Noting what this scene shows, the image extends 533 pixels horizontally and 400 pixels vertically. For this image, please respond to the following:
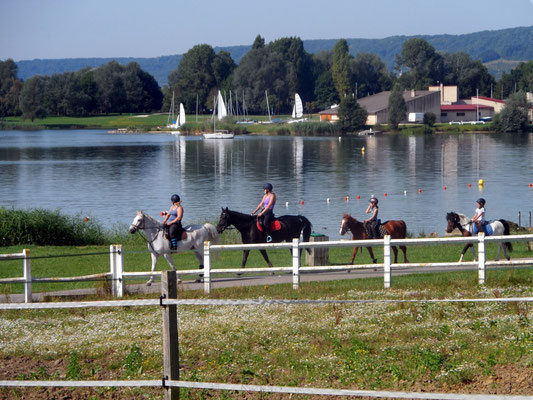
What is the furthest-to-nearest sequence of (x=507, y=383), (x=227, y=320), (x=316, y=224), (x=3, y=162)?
(x=3, y=162), (x=316, y=224), (x=227, y=320), (x=507, y=383)

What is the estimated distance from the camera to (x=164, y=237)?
826 inches

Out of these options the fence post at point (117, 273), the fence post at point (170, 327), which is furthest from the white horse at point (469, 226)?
the fence post at point (170, 327)

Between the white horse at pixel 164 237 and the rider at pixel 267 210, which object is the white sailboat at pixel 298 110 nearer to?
the rider at pixel 267 210

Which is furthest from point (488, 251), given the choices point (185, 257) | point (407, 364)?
point (407, 364)

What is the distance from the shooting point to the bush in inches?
1202

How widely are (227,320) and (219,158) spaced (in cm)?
9079

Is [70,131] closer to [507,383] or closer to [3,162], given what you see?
[3,162]

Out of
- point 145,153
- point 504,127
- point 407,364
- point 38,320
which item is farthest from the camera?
point 504,127

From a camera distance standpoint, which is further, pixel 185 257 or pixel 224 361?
pixel 185 257

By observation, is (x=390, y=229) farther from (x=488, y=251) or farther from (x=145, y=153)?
(x=145, y=153)

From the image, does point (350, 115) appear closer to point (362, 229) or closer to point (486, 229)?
point (486, 229)

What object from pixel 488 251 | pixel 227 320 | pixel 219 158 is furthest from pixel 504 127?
pixel 227 320

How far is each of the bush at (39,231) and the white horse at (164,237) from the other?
36.4 ft

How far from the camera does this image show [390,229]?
2402 centimetres
